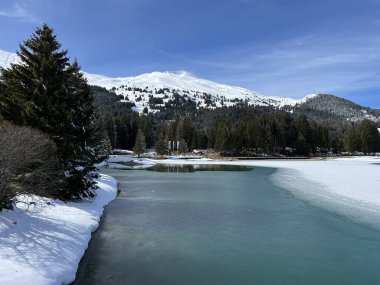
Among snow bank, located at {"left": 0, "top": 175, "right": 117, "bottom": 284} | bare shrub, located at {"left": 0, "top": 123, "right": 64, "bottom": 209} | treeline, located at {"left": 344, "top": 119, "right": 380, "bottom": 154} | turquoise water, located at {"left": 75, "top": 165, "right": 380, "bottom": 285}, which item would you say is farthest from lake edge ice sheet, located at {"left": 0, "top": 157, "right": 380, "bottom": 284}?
treeline, located at {"left": 344, "top": 119, "right": 380, "bottom": 154}

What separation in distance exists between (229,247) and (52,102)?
45.1ft

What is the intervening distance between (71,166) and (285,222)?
42.5 ft

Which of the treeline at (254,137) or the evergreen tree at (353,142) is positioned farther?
the evergreen tree at (353,142)

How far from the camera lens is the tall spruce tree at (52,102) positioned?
20.4m

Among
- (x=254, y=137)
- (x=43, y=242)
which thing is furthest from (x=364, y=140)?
(x=43, y=242)

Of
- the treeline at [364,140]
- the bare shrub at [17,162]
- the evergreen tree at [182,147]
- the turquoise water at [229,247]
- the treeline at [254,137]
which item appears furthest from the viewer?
the treeline at [364,140]

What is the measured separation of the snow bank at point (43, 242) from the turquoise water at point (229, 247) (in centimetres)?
66

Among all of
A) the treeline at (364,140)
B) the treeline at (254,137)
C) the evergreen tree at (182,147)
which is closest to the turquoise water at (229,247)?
→ the treeline at (254,137)

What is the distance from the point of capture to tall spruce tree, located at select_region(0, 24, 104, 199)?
66.8 feet

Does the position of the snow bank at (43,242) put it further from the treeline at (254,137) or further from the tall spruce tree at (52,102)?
the treeline at (254,137)

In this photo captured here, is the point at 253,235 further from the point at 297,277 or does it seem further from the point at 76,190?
the point at 76,190

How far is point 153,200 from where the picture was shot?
27266 millimetres

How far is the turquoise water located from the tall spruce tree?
3.77 m

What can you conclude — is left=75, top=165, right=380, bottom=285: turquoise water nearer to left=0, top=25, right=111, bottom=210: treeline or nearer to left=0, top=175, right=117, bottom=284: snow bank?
left=0, top=175, right=117, bottom=284: snow bank
